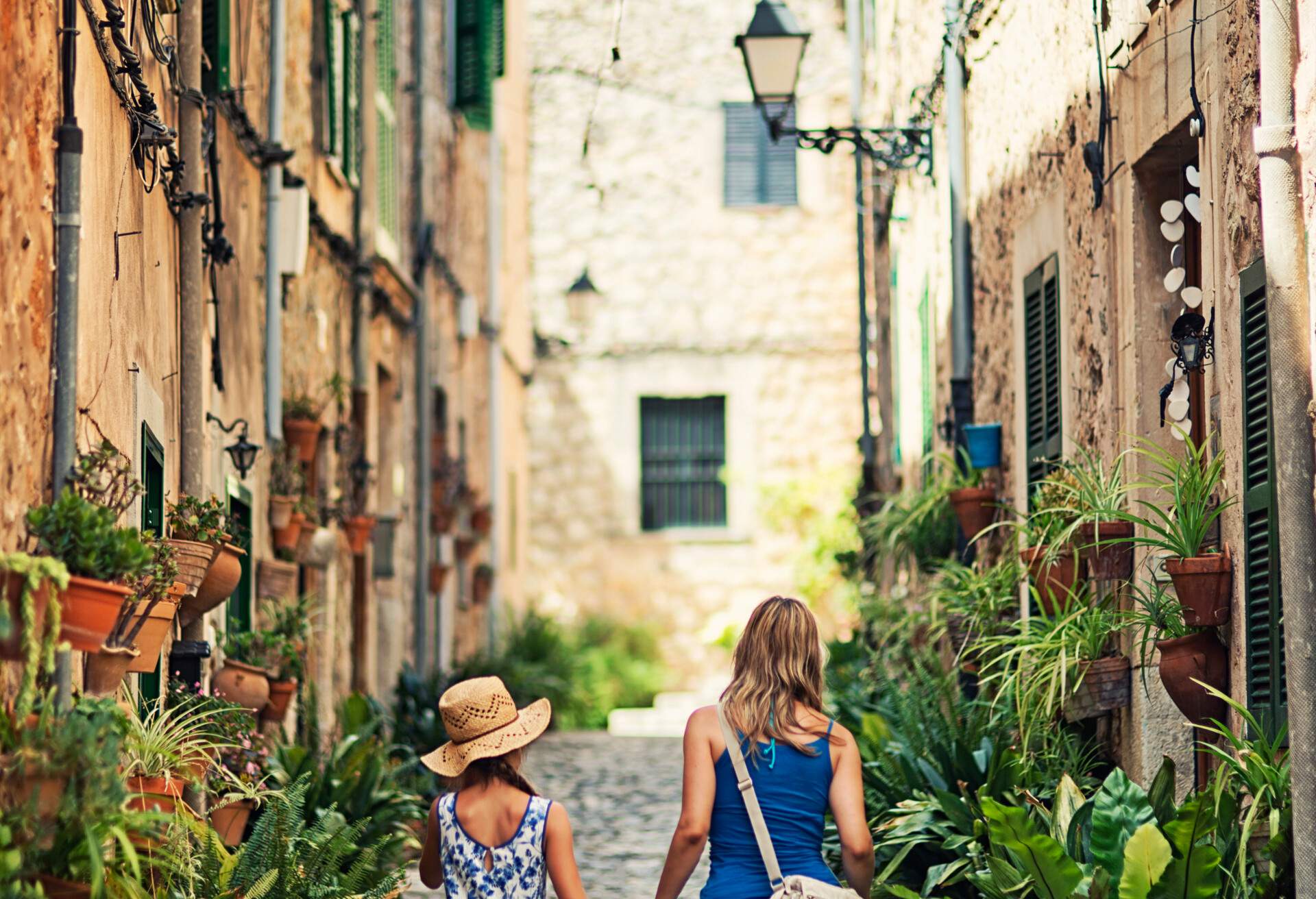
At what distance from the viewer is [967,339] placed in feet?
32.6

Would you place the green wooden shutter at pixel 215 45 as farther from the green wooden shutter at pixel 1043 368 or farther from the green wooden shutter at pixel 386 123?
the green wooden shutter at pixel 386 123

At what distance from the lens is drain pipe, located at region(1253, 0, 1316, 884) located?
4.69m

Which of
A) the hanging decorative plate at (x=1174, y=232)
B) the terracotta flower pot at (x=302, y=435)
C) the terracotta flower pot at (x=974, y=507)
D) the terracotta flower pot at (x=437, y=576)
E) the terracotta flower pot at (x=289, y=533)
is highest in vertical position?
the hanging decorative plate at (x=1174, y=232)

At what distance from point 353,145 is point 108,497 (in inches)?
275

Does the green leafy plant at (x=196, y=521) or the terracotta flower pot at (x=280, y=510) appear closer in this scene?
the green leafy plant at (x=196, y=521)

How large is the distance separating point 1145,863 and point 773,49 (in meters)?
6.54

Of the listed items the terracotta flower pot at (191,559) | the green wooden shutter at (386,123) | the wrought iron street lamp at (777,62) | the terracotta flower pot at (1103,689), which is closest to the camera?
the terracotta flower pot at (191,559)

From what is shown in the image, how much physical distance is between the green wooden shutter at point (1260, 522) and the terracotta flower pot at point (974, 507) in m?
3.81

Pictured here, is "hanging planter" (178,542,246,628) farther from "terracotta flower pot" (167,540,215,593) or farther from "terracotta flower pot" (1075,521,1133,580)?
"terracotta flower pot" (1075,521,1133,580)

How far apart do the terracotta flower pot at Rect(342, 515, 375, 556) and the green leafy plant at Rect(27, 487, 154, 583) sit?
7.52 m

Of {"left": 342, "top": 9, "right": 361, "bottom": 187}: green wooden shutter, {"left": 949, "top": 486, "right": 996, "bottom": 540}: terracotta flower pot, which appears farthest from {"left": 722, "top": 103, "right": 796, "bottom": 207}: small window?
{"left": 949, "top": 486, "right": 996, "bottom": 540}: terracotta flower pot

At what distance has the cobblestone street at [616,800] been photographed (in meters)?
9.23

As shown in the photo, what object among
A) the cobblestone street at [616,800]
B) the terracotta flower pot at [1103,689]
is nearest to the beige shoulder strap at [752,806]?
the terracotta flower pot at [1103,689]

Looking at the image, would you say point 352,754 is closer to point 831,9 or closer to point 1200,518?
point 1200,518
